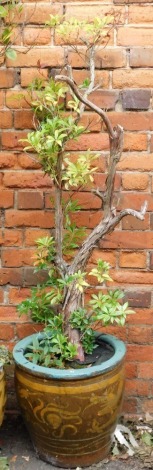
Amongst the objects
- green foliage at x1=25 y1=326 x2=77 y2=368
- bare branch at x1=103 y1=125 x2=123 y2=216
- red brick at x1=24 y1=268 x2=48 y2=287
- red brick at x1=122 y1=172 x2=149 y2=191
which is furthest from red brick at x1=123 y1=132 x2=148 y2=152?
green foliage at x1=25 y1=326 x2=77 y2=368

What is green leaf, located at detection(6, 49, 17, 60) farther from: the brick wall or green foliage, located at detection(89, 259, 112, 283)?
green foliage, located at detection(89, 259, 112, 283)

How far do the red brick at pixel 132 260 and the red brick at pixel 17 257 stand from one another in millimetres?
421

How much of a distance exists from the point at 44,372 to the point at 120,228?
0.76m

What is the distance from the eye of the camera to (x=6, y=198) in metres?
2.58

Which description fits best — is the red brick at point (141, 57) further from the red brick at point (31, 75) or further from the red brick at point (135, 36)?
the red brick at point (31, 75)

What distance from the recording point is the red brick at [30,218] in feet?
8.50

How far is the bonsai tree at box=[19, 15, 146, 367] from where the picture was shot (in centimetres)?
222

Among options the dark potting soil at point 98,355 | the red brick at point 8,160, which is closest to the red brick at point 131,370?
the dark potting soil at point 98,355

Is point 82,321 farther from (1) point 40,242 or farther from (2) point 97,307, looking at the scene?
(1) point 40,242

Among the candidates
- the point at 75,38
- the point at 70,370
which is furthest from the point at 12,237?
the point at 75,38

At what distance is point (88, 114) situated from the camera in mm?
2516

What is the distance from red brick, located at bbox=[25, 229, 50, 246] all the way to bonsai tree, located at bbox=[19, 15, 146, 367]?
9 cm

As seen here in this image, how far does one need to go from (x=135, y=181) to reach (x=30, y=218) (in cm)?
51

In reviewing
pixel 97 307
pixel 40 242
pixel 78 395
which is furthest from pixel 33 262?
pixel 78 395
